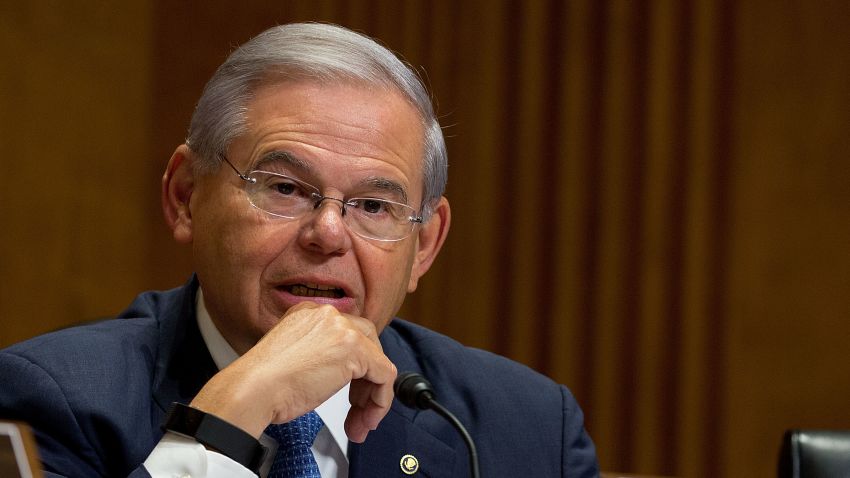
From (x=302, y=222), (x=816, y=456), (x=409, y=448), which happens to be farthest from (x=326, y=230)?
(x=816, y=456)

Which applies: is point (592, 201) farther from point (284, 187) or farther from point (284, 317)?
point (284, 317)

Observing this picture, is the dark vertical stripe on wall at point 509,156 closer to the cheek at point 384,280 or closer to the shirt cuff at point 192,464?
the cheek at point 384,280

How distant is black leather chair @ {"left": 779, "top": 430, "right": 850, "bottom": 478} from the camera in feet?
6.60

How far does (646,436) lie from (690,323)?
0.40 m

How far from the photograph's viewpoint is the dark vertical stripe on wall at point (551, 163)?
151 inches

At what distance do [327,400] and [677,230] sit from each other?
2005mm

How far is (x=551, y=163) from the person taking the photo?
12.6ft

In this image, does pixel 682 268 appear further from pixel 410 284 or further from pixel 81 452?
pixel 81 452

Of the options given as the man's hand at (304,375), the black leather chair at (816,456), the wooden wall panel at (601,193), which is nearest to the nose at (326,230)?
the man's hand at (304,375)

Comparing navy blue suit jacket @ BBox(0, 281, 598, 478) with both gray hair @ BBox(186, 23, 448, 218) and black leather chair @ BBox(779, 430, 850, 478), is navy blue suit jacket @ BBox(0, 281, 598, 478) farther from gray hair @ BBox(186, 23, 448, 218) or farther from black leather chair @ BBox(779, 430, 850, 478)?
black leather chair @ BBox(779, 430, 850, 478)

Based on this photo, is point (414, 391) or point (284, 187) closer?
point (414, 391)

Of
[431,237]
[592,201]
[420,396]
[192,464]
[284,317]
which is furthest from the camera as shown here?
[592,201]

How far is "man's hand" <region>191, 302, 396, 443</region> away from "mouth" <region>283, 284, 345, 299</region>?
0.06m

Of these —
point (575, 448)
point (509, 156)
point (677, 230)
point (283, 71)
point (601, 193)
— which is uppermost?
point (283, 71)
